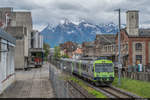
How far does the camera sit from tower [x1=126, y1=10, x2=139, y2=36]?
4459cm

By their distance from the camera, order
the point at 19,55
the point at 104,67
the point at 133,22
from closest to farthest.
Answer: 1. the point at 104,67
2. the point at 133,22
3. the point at 19,55

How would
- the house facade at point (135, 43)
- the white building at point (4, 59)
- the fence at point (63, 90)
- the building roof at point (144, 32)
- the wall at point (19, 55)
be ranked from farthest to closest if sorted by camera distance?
the wall at point (19, 55)
the building roof at point (144, 32)
the house facade at point (135, 43)
the white building at point (4, 59)
the fence at point (63, 90)

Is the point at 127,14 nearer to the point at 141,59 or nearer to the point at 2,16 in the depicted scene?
the point at 141,59

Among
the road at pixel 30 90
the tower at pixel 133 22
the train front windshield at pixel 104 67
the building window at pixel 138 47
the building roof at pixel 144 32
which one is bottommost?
the road at pixel 30 90

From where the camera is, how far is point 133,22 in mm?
45125

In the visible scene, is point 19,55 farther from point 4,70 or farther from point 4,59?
point 4,59

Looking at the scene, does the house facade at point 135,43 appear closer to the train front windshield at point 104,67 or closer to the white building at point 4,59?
the train front windshield at point 104,67

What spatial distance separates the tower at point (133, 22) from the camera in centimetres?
4459

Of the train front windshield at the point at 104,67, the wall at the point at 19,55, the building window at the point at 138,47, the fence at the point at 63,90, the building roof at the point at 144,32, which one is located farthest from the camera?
the wall at the point at 19,55

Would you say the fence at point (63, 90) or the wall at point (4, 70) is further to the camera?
the wall at point (4, 70)

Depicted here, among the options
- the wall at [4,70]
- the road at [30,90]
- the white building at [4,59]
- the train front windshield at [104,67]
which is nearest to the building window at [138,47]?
the train front windshield at [104,67]

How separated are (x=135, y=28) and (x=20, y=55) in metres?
21.7

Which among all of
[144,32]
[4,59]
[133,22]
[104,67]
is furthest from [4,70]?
[144,32]

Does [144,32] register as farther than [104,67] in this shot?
Yes
